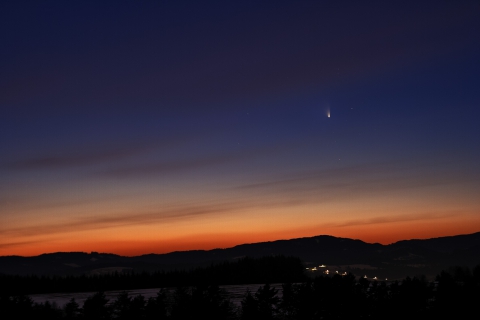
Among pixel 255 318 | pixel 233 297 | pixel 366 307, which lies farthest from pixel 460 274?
pixel 255 318

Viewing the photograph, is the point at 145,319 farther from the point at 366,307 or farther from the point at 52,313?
the point at 366,307

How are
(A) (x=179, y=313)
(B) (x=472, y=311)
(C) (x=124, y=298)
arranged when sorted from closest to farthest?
(B) (x=472, y=311) < (A) (x=179, y=313) < (C) (x=124, y=298)

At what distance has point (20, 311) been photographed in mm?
113438

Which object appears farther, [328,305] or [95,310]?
[95,310]

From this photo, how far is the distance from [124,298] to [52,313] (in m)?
16.0

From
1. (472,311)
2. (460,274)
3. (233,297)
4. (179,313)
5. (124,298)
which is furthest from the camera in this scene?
(460,274)

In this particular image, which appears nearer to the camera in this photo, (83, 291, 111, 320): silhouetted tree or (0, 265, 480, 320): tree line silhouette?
(0, 265, 480, 320): tree line silhouette

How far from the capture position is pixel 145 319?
11150 cm

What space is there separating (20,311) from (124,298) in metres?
22.3

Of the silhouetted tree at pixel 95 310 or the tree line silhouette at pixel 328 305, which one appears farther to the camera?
the silhouetted tree at pixel 95 310

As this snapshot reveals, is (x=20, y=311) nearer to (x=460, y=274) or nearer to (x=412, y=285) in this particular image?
(x=412, y=285)

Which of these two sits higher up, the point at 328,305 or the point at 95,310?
the point at 95,310

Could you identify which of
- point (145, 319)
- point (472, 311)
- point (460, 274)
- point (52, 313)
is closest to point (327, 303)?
point (472, 311)

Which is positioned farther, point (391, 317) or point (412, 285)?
point (412, 285)
